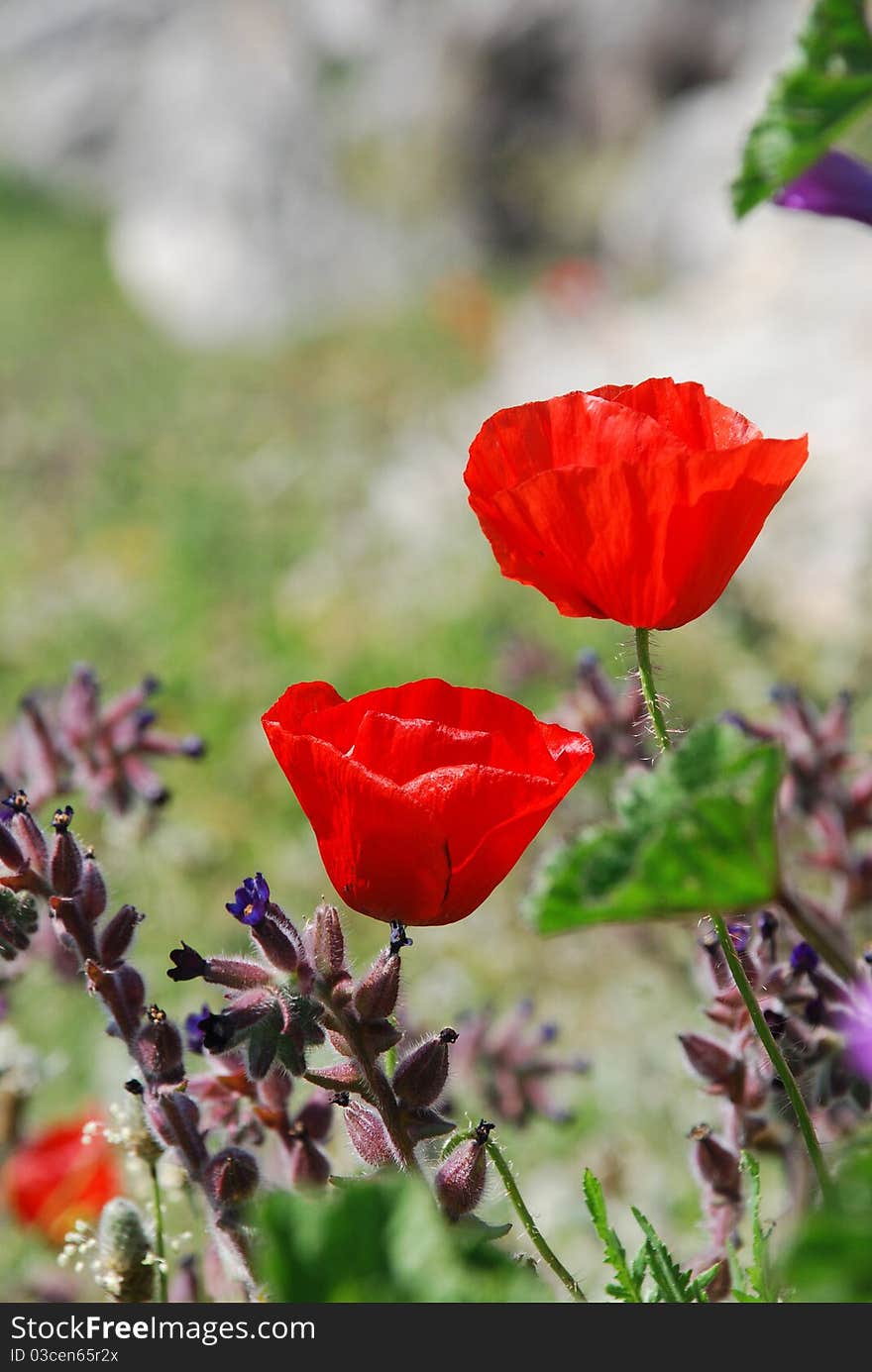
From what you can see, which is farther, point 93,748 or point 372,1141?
point 93,748

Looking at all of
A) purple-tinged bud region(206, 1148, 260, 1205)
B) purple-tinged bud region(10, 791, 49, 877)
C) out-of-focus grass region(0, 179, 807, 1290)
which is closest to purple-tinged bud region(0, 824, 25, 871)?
purple-tinged bud region(10, 791, 49, 877)

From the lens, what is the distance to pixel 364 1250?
581mm

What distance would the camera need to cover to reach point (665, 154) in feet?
42.9

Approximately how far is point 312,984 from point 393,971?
0.05 m

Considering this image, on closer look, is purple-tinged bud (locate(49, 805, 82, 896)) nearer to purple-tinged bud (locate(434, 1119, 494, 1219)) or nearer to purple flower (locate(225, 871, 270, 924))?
purple flower (locate(225, 871, 270, 924))

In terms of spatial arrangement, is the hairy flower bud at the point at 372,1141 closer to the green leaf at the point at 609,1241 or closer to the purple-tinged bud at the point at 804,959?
the green leaf at the point at 609,1241

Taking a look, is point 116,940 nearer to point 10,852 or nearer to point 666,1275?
point 10,852

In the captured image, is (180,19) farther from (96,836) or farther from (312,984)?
(312,984)

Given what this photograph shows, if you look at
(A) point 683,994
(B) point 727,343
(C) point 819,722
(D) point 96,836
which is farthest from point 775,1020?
(B) point 727,343

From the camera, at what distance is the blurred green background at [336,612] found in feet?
8.24

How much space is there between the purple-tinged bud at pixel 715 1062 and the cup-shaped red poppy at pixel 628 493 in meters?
0.32

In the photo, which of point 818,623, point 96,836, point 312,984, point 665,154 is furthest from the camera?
point 665,154

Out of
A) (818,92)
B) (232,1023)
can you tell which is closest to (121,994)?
(232,1023)

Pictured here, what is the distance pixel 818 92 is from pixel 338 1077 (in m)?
0.64
